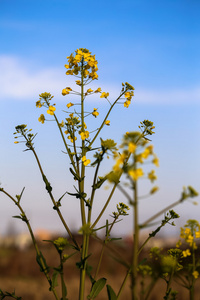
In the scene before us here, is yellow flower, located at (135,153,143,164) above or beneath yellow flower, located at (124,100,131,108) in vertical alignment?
beneath

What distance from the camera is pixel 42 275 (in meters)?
11.9

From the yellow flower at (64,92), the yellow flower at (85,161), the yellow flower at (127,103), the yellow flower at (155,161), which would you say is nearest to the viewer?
the yellow flower at (155,161)

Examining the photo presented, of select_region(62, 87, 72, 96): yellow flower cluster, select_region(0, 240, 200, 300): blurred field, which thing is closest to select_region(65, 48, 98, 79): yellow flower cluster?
select_region(62, 87, 72, 96): yellow flower cluster

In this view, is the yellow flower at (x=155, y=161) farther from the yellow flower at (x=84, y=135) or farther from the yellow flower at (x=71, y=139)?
the yellow flower at (x=71, y=139)

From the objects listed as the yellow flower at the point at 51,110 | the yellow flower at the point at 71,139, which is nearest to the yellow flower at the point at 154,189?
the yellow flower at the point at 71,139

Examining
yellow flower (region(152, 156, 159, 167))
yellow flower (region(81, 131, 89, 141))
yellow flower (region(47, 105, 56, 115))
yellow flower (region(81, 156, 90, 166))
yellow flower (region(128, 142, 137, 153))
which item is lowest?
yellow flower (region(152, 156, 159, 167))

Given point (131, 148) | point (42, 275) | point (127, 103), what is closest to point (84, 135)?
point (127, 103)

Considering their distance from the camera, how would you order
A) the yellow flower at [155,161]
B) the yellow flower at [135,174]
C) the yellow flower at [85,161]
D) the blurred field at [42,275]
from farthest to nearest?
the blurred field at [42,275]
the yellow flower at [85,161]
the yellow flower at [155,161]
the yellow flower at [135,174]

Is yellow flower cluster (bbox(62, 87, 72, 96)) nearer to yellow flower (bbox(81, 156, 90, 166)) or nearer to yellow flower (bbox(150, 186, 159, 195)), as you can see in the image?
yellow flower (bbox(81, 156, 90, 166))

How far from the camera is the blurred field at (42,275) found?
8.80m

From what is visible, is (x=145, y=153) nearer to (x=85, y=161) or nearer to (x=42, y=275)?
(x=85, y=161)

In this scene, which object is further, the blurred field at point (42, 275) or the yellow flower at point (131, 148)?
the blurred field at point (42, 275)

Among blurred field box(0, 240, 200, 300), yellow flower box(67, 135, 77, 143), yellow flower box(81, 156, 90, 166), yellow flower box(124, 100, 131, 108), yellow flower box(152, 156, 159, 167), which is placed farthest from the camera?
blurred field box(0, 240, 200, 300)

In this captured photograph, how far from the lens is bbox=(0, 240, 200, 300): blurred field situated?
8.80 metres
